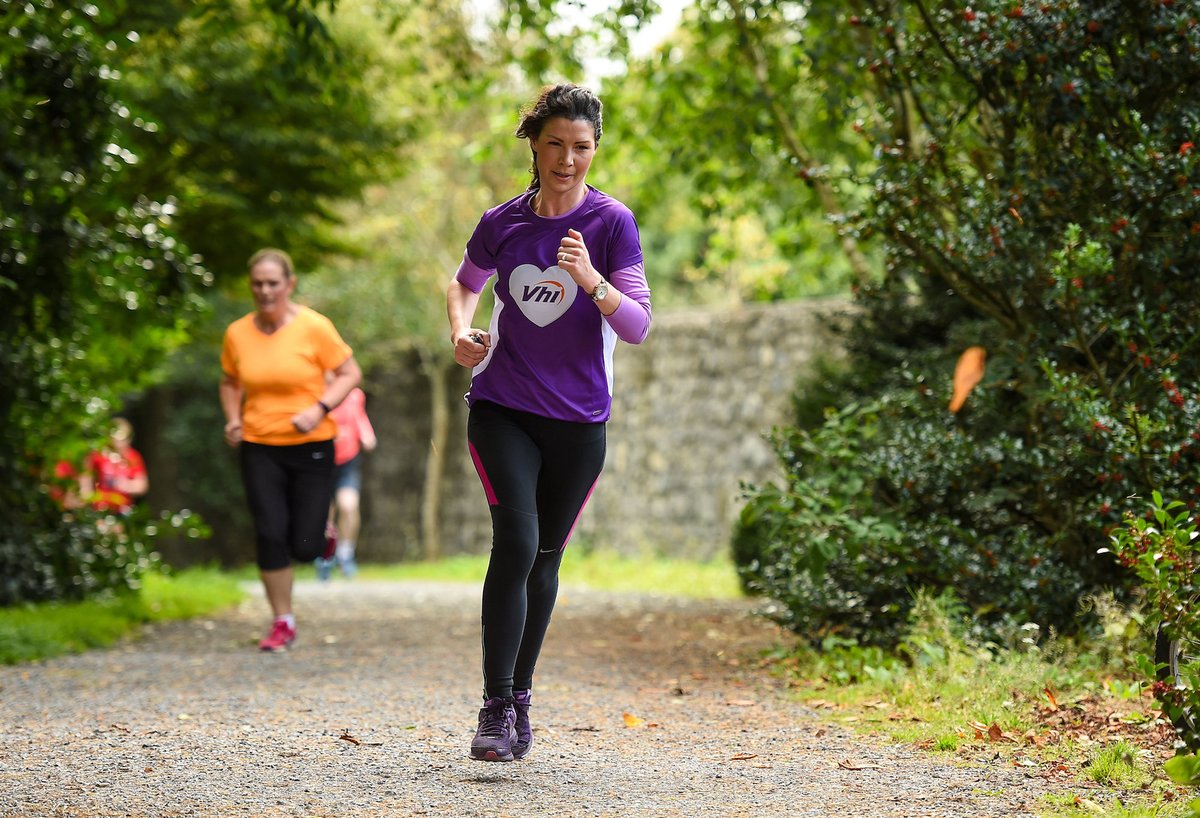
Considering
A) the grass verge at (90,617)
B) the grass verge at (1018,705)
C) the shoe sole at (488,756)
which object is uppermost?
the grass verge at (1018,705)

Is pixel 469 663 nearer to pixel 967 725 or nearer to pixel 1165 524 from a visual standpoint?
pixel 967 725

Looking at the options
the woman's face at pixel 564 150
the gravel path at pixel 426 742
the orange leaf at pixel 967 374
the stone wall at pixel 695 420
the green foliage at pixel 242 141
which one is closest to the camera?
the gravel path at pixel 426 742

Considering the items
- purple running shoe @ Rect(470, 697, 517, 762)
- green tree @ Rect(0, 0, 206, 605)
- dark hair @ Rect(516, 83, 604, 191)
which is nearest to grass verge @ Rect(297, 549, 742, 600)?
green tree @ Rect(0, 0, 206, 605)

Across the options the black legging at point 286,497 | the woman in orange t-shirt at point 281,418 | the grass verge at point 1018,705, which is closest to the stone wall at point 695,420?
the woman in orange t-shirt at point 281,418

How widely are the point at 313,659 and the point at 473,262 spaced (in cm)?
302

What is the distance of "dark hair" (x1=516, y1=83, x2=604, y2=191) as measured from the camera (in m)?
3.96

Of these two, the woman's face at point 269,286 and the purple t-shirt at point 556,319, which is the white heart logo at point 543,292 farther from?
the woman's face at point 269,286

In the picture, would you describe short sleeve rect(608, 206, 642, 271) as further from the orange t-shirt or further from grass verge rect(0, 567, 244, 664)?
grass verge rect(0, 567, 244, 664)

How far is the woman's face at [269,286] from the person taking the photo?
7.01 m

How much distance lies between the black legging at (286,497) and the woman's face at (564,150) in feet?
10.9

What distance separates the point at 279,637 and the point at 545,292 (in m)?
3.61

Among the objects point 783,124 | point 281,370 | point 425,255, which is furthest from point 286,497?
point 425,255

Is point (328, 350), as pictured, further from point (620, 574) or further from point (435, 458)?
point (435, 458)

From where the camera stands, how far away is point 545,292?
13.2ft
